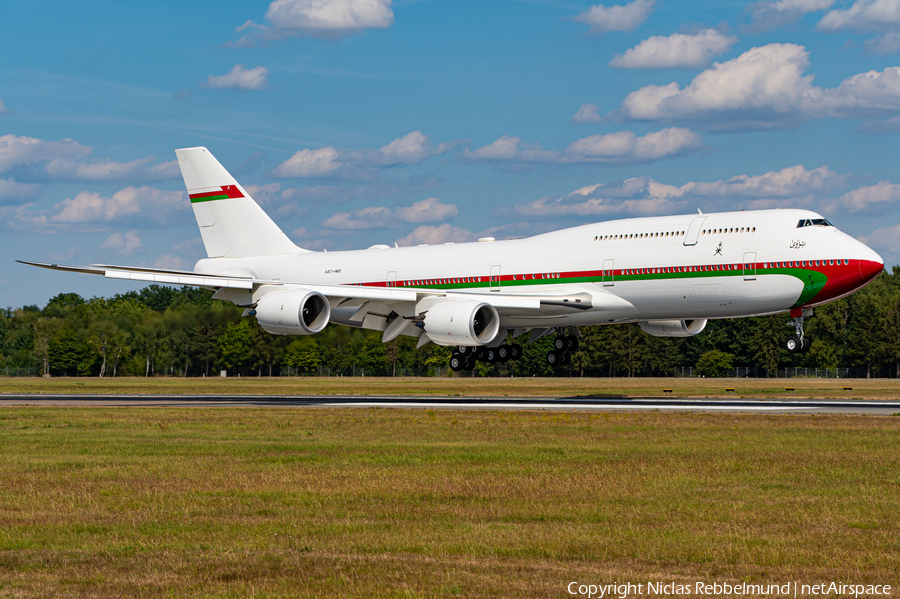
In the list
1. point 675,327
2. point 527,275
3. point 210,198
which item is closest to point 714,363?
point 675,327

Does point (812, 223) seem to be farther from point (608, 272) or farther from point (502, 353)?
point (502, 353)

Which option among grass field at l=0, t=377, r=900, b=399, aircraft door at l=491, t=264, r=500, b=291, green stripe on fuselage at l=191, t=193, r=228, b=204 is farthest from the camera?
grass field at l=0, t=377, r=900, b=399

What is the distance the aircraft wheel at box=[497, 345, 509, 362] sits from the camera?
49594 mm

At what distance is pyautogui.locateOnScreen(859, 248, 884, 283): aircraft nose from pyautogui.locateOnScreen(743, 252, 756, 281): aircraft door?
3953 millimetres

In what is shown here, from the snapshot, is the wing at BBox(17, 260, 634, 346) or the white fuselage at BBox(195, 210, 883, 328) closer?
the white fuselage at BBox(195, 210, 883, 328)

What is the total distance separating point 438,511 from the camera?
1506cm

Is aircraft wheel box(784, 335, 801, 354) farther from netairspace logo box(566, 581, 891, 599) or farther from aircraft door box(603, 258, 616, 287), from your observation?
netairspace logo box(566, 581, 891, 599)

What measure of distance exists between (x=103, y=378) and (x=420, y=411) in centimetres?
5620

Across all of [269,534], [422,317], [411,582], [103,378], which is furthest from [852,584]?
[103,378]

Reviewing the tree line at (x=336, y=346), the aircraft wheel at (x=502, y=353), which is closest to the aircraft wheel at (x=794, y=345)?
the aircraft wheel at (x=502, y=353)

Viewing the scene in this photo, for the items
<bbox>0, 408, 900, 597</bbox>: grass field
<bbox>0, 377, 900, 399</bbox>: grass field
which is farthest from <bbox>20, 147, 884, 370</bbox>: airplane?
<bbox>0, 408, 900, 597</bbox>: grass field

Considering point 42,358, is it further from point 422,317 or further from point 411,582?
point 411,582

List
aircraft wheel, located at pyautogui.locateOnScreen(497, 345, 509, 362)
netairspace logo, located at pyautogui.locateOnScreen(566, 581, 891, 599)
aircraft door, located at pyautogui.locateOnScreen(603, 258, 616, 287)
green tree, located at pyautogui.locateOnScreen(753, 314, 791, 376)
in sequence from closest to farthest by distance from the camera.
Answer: netairspace logo, located at pyautogui.locateOnScreen(566, 581, 891, 599) < aircraft door, located at pyautogui.locateOnScreen(603, 258, 616, 287) < aircraft wheel, located at pyautogui.locateOnScreen(497, 345, 509, 362) < green tree, located at pyautogui.locateOnScreen(753, 314, 791, 376)

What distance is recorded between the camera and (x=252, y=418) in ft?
113
